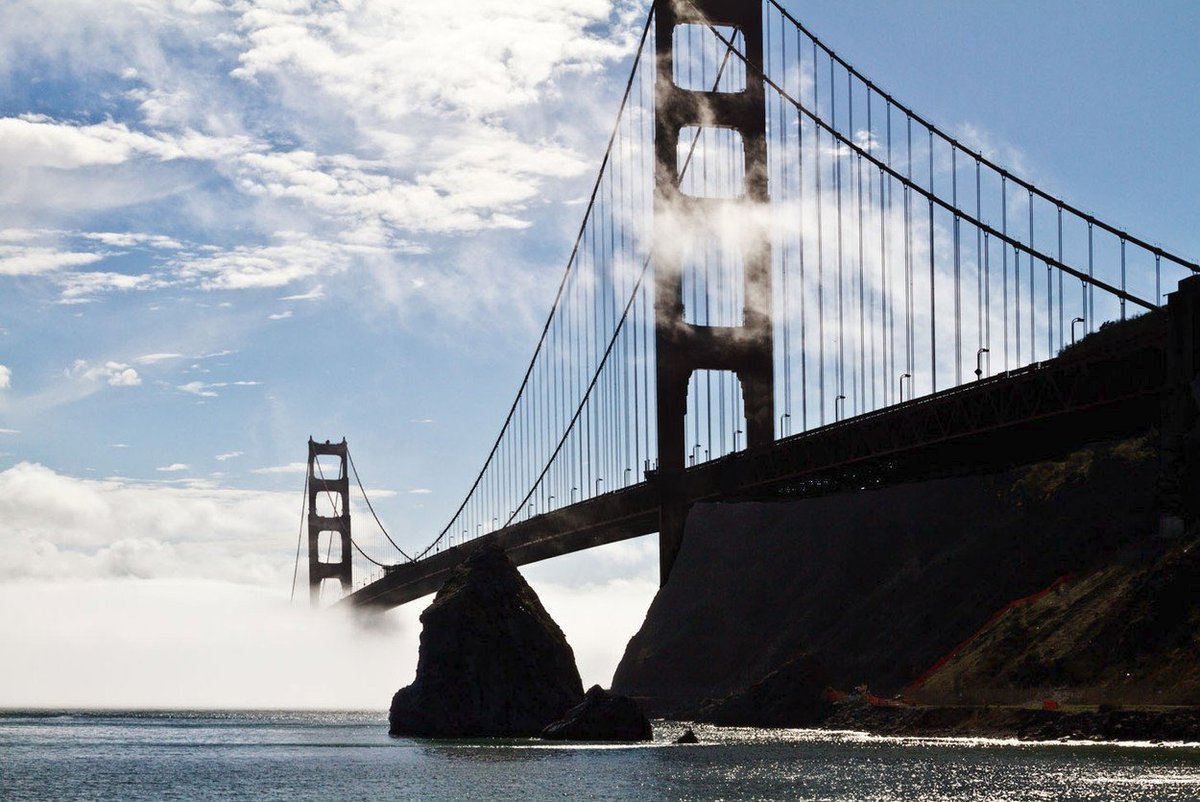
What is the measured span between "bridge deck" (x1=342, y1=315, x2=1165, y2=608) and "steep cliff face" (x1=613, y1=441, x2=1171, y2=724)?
3807 mm

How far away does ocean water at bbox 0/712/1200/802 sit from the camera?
4494cm

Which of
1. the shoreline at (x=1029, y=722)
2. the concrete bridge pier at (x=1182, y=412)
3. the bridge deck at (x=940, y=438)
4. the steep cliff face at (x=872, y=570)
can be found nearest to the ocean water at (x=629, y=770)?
the shoreline at (x=1029, y=722)

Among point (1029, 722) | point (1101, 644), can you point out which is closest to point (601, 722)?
point (1029, 722)

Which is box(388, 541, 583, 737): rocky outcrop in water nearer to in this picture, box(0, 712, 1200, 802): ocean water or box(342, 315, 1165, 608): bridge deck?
box(0, 712, 1200, 802): ocean water

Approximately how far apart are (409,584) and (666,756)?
76463 mm

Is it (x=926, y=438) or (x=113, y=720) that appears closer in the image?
(x=926, y=438)

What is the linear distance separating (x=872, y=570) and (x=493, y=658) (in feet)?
110

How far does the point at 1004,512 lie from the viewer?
90.2 metres

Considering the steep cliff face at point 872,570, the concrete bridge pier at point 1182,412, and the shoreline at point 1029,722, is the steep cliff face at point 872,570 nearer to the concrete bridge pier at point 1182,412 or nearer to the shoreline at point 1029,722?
the concrete bridge pier at point 1182,412

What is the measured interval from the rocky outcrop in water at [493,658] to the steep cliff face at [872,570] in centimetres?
1337

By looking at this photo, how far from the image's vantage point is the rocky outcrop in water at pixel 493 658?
67562mm

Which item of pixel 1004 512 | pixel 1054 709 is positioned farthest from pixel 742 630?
pixel 1054 709

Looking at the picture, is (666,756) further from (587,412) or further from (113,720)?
(113,720)

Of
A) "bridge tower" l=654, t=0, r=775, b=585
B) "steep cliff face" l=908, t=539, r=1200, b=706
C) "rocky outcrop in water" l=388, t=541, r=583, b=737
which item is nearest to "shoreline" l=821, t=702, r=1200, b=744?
"steep cliff face" l=908, t=539, r=1200, b=706
